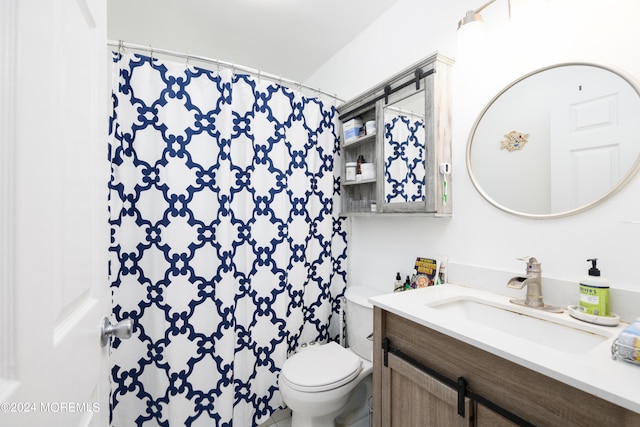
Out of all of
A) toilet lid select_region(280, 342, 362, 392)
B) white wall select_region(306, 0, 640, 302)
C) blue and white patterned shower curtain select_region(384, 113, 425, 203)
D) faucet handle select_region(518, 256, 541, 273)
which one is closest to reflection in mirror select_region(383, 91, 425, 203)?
blue and white patterned shower curtain select_region(384, 113, 425, 203)

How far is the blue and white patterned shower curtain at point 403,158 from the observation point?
1.46 m

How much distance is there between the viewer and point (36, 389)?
1.33ft

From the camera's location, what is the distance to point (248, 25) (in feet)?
6.53

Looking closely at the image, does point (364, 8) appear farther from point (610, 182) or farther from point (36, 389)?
point (36, 389)

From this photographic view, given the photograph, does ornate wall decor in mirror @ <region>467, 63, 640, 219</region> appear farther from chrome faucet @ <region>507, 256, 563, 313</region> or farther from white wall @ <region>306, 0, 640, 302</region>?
chrome faucet @ <region>507, 256, 563, 313</region>

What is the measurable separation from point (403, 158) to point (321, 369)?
1.23 metres

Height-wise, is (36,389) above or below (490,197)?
below

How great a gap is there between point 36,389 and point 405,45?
6.75ft

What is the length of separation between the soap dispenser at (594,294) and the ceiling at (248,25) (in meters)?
1.80

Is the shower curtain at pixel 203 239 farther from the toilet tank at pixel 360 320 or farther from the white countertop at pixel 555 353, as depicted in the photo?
the white countertop at pixel 555 353

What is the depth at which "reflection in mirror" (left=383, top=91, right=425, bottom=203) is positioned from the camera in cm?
145

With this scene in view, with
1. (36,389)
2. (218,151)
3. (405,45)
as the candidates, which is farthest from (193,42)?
(36,389)

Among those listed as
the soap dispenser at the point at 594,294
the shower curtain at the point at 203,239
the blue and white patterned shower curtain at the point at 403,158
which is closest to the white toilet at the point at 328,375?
the shower curtain at the point at 203,239

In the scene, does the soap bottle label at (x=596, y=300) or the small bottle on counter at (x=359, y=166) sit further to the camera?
the small bottle on counter at (x=359, y=166)
